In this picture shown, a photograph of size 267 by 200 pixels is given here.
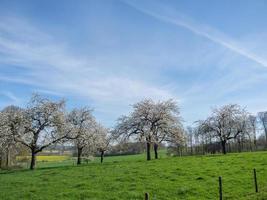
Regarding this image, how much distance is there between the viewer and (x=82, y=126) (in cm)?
5566

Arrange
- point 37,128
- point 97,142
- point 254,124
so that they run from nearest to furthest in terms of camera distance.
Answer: point 37,128 < point 97,142 < point 254,124

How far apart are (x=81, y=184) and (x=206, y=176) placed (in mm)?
10487

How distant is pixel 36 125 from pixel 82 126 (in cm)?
1226

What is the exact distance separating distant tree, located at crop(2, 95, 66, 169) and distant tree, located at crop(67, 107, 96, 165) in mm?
3976

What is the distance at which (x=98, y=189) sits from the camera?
66.2 ft

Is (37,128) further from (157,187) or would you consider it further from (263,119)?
(263,119)

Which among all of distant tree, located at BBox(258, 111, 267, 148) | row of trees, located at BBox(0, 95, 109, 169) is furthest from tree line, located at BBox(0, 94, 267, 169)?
distant tree, located at BBox(258, 111, 267, 148)

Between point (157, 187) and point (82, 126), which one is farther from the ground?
point (82, 126)

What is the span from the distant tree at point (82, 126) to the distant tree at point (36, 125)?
3.98m

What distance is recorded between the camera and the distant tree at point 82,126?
49694mm

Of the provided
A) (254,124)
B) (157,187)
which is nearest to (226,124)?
(254,124)

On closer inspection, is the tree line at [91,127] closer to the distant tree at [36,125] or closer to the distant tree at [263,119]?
the distant tree at [36,125]

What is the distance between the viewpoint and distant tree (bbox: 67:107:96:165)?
163 feet

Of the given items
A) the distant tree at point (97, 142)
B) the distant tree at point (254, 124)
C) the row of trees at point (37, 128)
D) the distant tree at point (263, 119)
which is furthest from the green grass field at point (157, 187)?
the distant tree at point (263, 119)
